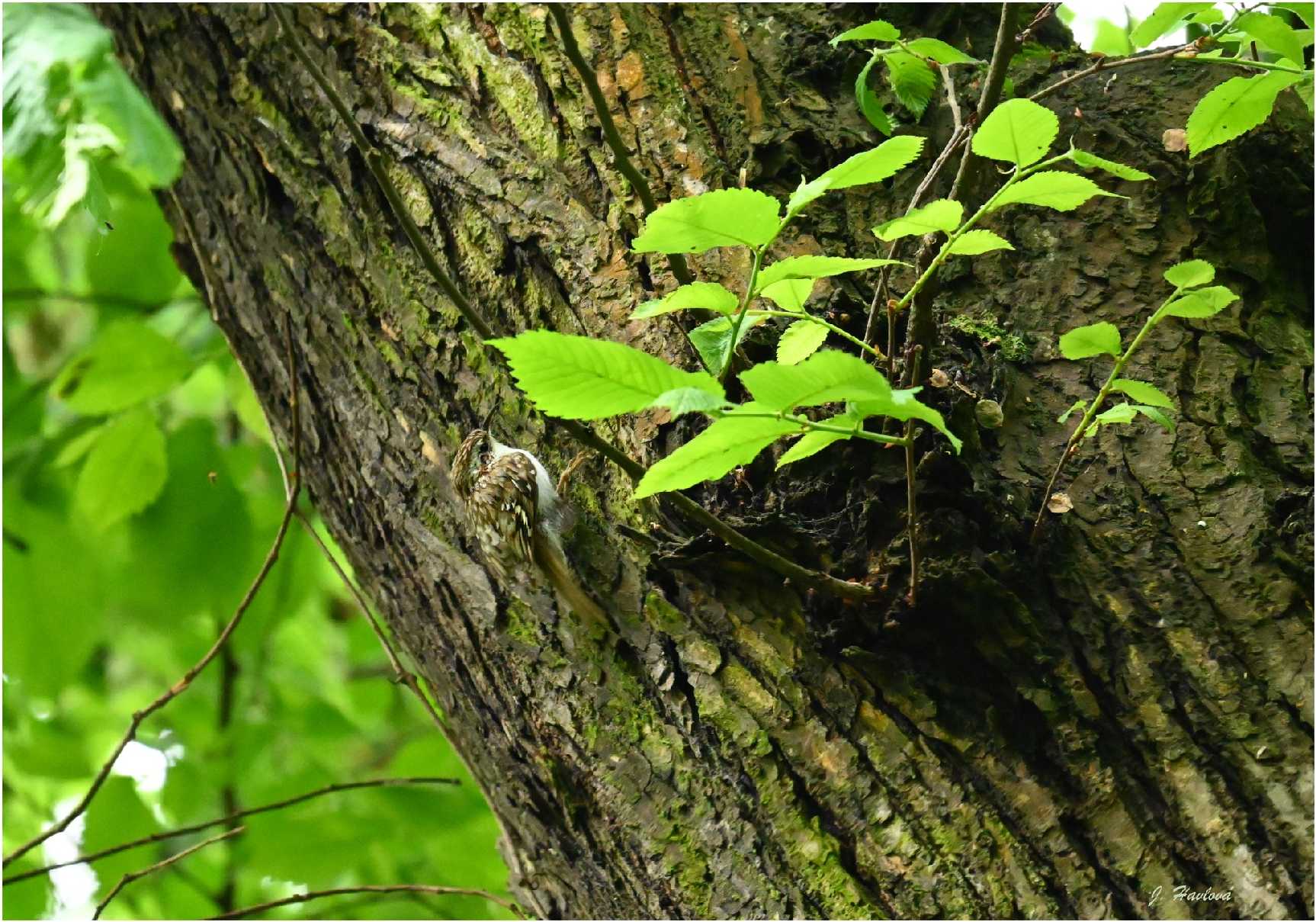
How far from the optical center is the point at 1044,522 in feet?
4.34

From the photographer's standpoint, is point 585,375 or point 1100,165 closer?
point 585,375

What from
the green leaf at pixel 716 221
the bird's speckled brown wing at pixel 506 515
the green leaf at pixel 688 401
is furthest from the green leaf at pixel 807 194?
the bird's speckled brown wing at pixel 506 515

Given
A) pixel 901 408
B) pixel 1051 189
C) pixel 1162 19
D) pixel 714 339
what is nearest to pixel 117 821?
pixel 714 339

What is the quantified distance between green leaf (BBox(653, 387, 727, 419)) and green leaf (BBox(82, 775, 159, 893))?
8.20 ft

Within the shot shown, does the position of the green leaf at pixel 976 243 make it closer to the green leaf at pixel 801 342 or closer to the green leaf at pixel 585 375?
the green leaf at pixel 801 342

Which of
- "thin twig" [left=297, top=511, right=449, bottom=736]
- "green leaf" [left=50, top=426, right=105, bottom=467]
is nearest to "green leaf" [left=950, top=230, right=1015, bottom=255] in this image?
"thin twig" [left=297, top=511, right=449, bottom=736]

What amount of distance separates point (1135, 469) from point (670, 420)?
2.02 ft

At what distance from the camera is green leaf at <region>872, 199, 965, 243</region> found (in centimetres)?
98

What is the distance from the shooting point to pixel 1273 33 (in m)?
1.27

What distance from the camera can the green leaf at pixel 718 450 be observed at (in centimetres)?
82

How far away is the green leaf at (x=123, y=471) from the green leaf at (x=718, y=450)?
187cm

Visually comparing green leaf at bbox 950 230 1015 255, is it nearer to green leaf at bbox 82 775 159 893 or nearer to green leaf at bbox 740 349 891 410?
green leaf at bbox 740 349 891 410

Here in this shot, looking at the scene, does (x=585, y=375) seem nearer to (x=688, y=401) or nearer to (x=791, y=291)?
(x=688, y=401)

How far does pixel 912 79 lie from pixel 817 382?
0.78 meters
